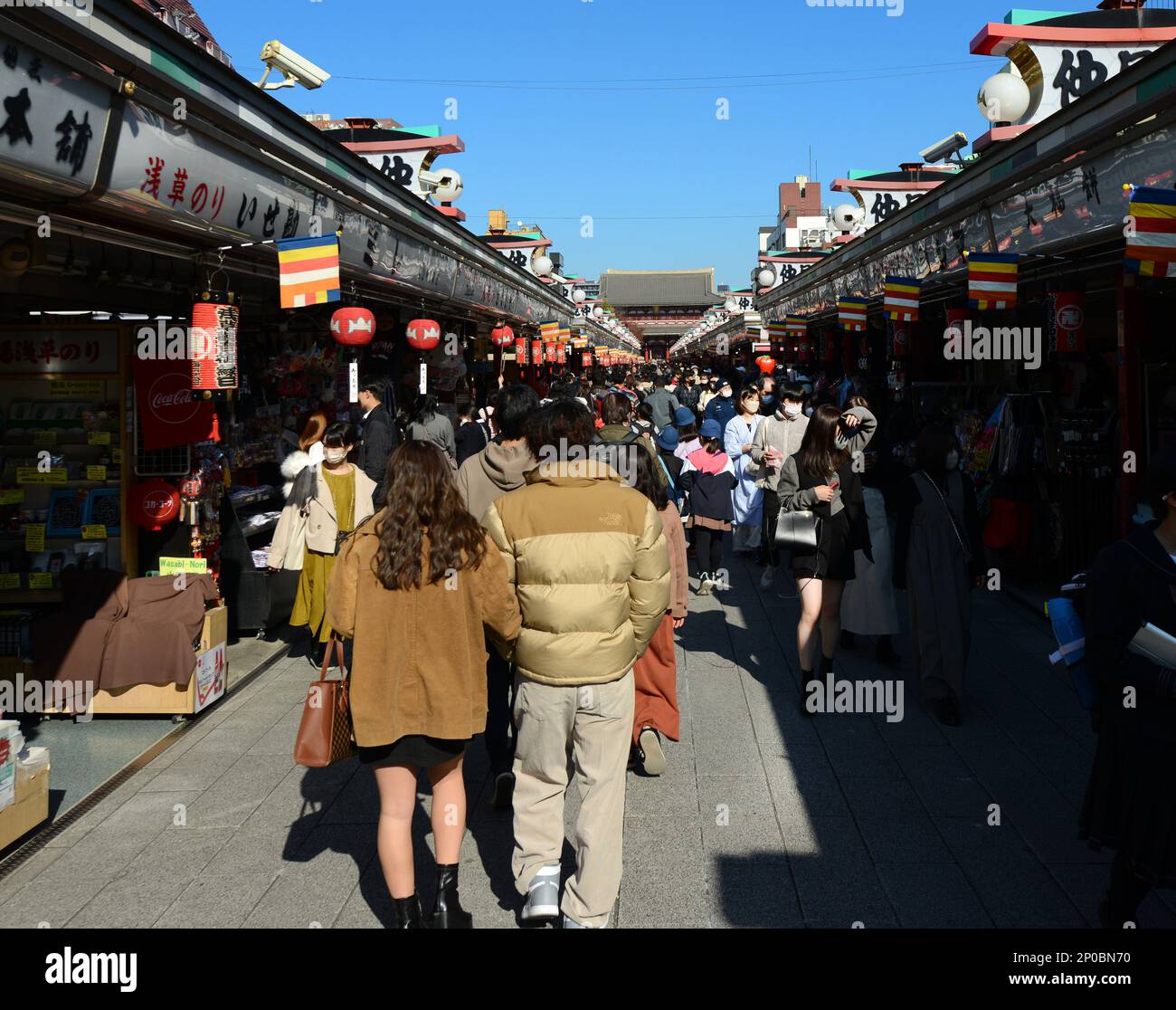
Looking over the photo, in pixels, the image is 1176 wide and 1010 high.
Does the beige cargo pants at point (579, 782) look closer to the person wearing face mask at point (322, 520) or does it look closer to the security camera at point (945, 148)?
the person wearing face mask at point (322, 520)

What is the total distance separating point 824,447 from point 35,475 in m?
5.02

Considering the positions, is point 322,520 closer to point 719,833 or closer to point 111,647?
point 111,647

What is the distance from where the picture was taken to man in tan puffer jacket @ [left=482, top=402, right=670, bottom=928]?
3566mm

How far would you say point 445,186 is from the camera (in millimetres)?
17172

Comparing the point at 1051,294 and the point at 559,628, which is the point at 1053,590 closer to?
the point at 1051,294

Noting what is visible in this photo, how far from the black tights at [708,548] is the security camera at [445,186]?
937 cm

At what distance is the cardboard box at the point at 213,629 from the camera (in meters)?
6.30

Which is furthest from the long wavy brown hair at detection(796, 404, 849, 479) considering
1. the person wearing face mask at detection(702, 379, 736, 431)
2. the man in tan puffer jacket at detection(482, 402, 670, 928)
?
the person wearing face mask at detection(702, 379, 736, 431)

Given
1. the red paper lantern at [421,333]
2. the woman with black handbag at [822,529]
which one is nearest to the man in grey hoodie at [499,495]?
the woman with black handbag at [822,529]

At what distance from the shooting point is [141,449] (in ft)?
21.6

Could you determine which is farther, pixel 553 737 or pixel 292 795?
pixel 292 795
